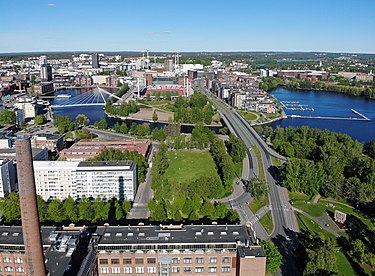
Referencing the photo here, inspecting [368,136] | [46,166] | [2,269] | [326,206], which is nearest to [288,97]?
[368,136]

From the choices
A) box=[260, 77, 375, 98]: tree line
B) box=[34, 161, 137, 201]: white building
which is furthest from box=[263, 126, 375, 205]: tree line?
box=[260, 77, 375, 98]: tree line

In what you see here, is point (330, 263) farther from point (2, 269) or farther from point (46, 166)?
point (46, 166)

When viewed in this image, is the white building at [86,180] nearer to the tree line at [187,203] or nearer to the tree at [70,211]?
the tree line at [187,203]

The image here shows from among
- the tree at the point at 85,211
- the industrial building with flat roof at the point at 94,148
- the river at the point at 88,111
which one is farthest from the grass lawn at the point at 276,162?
the tree at the point at 85,211

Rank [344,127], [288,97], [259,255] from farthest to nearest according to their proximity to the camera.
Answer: [288,97], [344,127], [259,255]

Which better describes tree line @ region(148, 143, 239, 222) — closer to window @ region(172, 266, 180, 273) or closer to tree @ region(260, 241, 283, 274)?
tree @ region(260, 241, 283, 274)

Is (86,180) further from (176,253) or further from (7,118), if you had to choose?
(7,118)

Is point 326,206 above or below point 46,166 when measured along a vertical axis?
below
